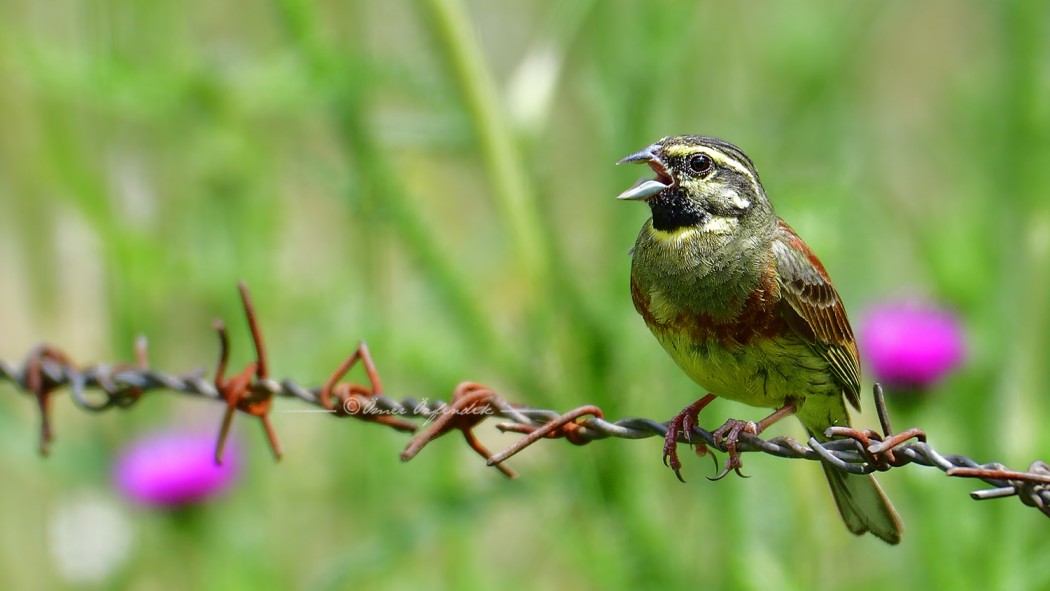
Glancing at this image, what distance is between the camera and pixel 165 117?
481cm

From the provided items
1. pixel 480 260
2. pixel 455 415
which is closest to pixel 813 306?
pixel 455 415

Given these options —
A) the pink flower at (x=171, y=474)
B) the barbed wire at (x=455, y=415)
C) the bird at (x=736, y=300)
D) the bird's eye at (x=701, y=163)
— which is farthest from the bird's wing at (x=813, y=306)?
the pink flower at (x=171, y=474)

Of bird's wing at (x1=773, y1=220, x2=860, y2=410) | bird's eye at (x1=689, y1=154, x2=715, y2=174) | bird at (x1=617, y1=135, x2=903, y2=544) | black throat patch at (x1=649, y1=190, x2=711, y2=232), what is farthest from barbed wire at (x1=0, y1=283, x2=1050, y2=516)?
bird's eye at (x1=689, y1=154, x2=715, y2=174)

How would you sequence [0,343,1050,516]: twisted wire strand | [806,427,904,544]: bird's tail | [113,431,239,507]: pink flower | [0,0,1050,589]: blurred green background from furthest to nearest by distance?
[113,431,239,507]: pink flower
[0,0,1050,589]: blurred green background
[806,427,904,544]: bird's tail
[0,343,1050,516]: twisted wire strand

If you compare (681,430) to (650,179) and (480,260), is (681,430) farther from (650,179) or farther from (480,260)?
(480,260)

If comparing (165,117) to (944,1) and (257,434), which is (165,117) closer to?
(257,434)

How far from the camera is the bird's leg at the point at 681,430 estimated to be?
2828 mm

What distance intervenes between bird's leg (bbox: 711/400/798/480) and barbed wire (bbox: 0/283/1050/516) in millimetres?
30

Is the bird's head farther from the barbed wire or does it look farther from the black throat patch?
the barbed wire

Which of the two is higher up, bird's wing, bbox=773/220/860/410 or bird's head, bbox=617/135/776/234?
bird's head, bbox=617/135/776/234

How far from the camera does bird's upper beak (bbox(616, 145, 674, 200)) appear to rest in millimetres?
3068

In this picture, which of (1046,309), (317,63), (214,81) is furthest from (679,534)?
(214,81)

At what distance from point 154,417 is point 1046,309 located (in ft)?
10.8

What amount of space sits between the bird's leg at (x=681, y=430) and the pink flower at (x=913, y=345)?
49.7 inches
